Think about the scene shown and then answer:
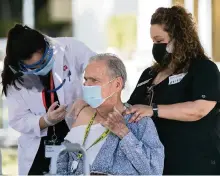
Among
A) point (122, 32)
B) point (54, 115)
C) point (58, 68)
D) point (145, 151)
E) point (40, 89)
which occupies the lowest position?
point (145, 151)

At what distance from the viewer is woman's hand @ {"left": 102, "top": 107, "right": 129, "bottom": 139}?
2.68m

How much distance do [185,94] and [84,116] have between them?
21.1 inches

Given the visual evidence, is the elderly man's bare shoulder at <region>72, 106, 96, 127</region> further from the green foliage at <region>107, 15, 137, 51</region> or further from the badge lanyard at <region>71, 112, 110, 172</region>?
the green foliage at <region>107, 15, 137, 51</region>

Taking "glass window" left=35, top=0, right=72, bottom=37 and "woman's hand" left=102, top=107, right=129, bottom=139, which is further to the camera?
"glass window" left=35, top=0, right=72, bottom=37

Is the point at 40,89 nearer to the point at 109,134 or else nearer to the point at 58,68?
the point at 58,68

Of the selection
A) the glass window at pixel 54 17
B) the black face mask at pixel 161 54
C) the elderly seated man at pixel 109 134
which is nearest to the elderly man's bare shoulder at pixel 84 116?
the elderly seated man at pixel 109 134

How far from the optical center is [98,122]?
286cm

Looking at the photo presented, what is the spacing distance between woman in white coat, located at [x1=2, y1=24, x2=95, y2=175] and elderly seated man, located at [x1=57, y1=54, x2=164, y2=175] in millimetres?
270

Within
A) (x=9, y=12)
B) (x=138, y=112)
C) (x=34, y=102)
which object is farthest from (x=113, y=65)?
(x=9, y=12)

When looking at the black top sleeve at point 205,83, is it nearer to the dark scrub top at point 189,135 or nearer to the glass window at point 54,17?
the dark scrub top at point 189,135

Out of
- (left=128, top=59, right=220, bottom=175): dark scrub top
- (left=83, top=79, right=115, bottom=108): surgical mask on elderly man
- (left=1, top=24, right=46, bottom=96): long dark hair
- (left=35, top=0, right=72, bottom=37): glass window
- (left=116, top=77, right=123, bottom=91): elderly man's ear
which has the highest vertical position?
(left=35, top=0, right=72, bottom=37): glass window

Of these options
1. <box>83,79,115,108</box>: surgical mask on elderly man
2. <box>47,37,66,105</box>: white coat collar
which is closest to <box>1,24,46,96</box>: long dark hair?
<box>47,37,66,105</box>: white coat collar

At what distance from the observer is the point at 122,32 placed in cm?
659

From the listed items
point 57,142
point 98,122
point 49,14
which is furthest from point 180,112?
point 49,14
